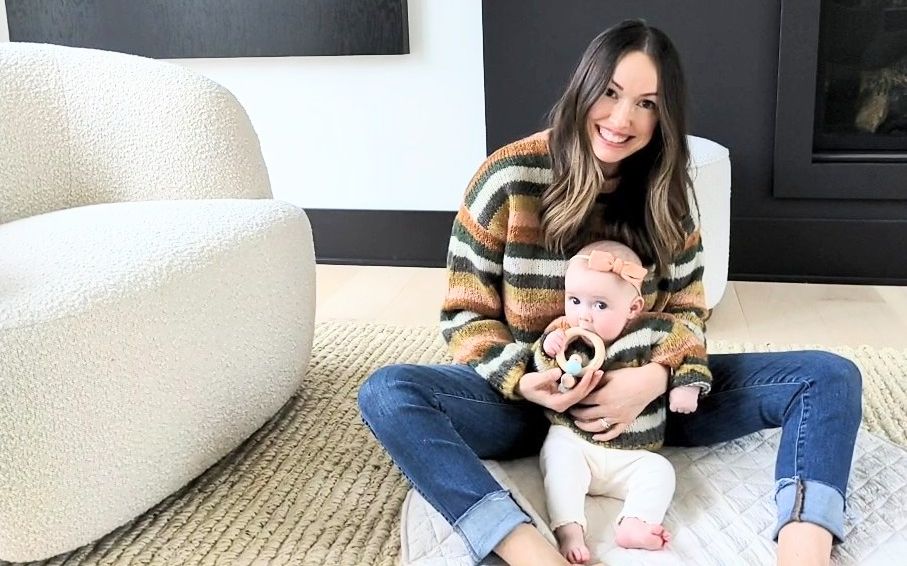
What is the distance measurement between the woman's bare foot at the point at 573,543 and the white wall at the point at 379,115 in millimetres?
1373

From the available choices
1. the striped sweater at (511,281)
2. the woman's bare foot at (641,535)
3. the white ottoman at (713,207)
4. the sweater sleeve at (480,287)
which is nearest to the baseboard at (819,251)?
the white ottoman at (713,207)

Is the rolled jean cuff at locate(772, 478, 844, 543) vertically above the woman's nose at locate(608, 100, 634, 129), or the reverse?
the woman's nose at locate(608, 100, 634, 129)

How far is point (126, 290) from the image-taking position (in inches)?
41.3

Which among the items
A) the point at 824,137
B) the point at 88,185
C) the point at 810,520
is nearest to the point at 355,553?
the point at 810,520

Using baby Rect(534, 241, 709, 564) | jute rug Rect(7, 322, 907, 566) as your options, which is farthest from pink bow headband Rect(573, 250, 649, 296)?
jute rug Rect(7, 322, 907, 566)

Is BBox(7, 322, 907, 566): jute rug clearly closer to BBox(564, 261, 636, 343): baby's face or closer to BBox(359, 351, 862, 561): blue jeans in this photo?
BBox(359, 351, 862, 561): blue jeans

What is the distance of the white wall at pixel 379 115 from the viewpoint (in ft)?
7.28

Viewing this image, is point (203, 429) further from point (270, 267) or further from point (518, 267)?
point (518, 267)

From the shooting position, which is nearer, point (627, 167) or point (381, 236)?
point (627, 167)

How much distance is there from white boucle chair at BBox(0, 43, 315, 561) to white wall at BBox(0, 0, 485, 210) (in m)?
0.88

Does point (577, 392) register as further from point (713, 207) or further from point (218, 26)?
point (218, 26)

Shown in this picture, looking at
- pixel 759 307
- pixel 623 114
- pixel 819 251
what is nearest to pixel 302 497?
pixel 623 114

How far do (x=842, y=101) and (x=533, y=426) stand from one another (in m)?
1.35

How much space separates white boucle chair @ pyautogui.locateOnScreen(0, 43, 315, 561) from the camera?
98 centimetres
